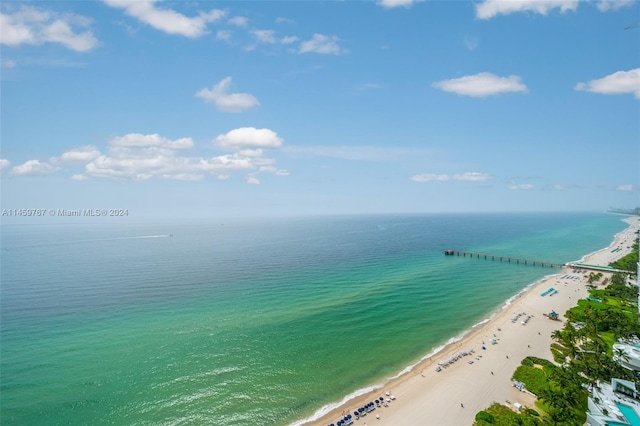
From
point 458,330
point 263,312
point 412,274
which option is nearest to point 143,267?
point 263,312

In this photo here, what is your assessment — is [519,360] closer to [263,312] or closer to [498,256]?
[263,312]

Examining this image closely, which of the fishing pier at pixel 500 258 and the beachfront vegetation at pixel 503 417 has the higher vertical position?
the fishing pier at pixel 500 258

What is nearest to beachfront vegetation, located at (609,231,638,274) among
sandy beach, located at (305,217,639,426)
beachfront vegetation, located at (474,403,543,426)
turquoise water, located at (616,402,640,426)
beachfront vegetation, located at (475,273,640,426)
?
beachfront vegetation, located at (475,273,640,426)

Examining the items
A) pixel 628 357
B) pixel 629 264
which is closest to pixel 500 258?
pixel 629 264

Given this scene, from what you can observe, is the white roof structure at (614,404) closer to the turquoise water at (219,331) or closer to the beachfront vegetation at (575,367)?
the beachfront vegetation at (575,367)

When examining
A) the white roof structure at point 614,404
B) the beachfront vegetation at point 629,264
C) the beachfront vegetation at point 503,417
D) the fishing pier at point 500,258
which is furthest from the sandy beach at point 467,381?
the fishing pier at point 500,258

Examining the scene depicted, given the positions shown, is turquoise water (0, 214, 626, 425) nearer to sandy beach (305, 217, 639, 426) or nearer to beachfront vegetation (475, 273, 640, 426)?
sandy beach (305, 217, 639, 426)
